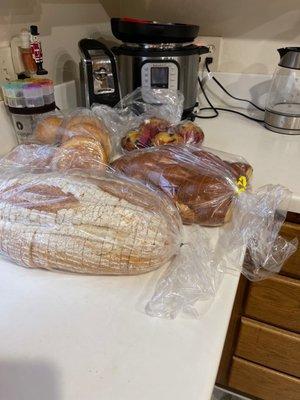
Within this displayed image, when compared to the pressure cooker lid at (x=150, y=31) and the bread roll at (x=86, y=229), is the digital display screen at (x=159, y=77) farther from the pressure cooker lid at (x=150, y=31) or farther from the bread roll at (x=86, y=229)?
the bread roll at (x=86, y=229)

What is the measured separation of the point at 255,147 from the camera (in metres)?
0.81

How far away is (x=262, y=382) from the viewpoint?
854 mm

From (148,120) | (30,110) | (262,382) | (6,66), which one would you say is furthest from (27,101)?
(262,382)

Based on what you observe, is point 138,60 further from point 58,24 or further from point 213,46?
point 213,46

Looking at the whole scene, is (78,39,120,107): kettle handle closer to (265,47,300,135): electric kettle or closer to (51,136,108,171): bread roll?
(51,136,108,171): bread roll

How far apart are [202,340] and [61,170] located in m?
0.34

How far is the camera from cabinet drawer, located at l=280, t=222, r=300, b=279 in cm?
64

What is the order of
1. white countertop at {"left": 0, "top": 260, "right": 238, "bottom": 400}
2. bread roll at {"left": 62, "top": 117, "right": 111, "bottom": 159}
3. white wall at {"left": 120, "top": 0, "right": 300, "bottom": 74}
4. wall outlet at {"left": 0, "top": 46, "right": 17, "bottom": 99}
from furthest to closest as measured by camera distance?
white wall at {"left": 120, "top": 0, "right": 300, "bottom": 74} < wall outlet at {"left": 0, "top": 46, "right": 17, "bottom": 99} < bread roll at {"left": 62, "top": 117, "right": 111, "bottom": 159} < white countertop at {"left": 0, "top": 260, "right": 238, "bottom": 400}

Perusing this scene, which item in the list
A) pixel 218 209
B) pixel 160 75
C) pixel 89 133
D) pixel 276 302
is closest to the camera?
pixel 218 209

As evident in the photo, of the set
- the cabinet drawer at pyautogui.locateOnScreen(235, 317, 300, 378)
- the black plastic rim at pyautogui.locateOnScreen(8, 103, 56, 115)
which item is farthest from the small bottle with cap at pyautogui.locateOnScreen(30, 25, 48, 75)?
the cabinet drawer at pyautogui.locateOnScreen(235, 317, 300, 378)

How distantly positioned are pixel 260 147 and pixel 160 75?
1.04 feet

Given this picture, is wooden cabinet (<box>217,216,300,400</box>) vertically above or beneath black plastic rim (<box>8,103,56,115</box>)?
beneath

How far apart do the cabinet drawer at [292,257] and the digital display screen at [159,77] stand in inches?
18.7

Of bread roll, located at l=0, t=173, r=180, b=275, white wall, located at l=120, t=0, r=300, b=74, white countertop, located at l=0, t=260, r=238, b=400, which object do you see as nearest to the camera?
white countertop, located at l=0, t=260, r=238, b=400
